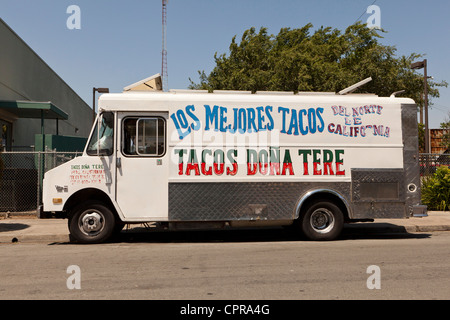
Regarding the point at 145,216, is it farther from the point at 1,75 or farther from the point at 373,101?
the point at 1,75

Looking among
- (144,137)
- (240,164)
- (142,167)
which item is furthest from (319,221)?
(144,137)

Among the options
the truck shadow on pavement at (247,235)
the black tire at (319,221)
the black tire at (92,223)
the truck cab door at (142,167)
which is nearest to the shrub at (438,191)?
the truck shadow on pavement at (247,235)

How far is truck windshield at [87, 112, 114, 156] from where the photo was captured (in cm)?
827

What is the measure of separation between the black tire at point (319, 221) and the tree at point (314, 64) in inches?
543

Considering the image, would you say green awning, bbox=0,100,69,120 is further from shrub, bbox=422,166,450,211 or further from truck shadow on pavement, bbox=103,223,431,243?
shrub, bbox=422,166,450,211

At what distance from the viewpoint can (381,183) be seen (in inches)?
342

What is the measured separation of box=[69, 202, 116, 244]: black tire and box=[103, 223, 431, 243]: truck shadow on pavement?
1.80 ft

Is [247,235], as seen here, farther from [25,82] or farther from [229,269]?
[25,82]

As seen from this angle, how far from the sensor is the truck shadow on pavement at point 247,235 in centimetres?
922

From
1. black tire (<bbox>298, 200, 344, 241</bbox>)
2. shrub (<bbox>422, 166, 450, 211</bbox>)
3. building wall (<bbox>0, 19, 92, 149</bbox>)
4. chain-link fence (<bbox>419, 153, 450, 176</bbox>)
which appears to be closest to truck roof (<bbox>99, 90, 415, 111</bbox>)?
black tire (<bbox>298, 200, 344, 241</bbox>)

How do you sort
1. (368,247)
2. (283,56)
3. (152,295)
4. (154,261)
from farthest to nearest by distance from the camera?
1. (283,56)
2. (368,247)
3. (154,261)
4. (152,295)

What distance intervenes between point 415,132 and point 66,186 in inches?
282

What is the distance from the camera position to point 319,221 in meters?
8.76

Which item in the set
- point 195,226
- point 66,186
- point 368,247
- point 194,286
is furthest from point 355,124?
point 66,186
